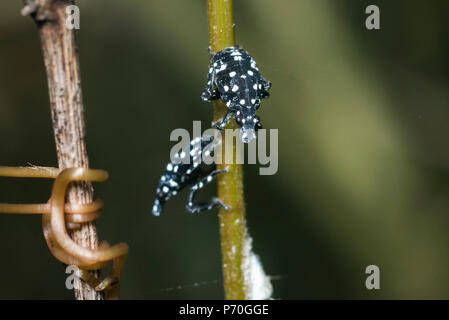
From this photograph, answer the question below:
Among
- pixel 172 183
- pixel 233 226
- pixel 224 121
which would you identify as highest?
pixel 224 121

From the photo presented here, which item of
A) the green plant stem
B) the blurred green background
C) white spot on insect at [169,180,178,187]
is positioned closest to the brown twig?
the green plant stem

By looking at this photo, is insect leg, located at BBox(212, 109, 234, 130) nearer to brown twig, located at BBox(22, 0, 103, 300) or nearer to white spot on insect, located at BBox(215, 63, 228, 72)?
white spot on insect, located at BBox(215, 63, 228, 72)

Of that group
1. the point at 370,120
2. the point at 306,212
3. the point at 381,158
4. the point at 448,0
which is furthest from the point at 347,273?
the point at 448,0

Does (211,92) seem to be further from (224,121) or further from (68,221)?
(68,221)

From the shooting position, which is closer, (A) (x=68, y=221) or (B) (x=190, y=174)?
(A) (x=68, y=221)

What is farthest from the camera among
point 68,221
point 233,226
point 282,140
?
point 282,140

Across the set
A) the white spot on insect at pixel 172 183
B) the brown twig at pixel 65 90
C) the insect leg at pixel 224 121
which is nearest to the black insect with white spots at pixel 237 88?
the insect leg at pixel 224 121

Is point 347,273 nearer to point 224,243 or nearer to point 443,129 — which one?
point 443,129

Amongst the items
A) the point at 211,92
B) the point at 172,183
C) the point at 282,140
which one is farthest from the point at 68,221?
the point at 282,140
